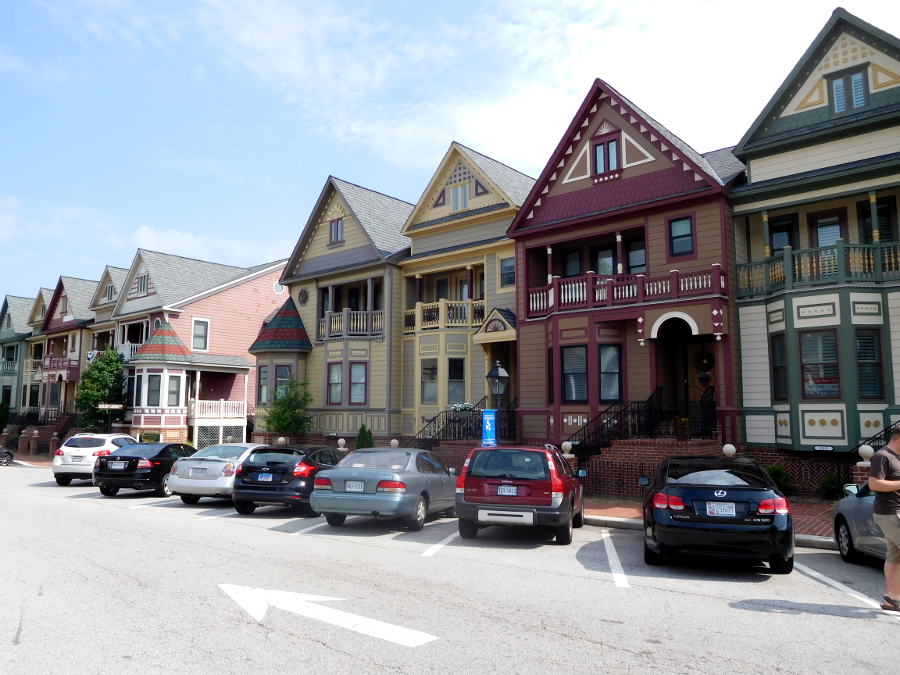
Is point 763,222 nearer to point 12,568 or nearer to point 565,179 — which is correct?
point 565,179

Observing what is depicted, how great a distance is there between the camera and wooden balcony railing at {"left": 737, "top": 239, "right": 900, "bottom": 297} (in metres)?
16.8

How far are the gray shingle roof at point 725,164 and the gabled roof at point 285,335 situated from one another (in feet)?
57.6

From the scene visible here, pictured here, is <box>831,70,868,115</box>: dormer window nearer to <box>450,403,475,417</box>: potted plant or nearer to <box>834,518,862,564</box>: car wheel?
<box>834,518,862,564</box>: car wheel

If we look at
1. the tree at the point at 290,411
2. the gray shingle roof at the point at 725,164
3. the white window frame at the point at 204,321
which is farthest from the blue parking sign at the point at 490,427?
the white window frame at the point at 204,321

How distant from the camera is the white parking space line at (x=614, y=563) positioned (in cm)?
834

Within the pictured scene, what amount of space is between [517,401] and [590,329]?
4920 millimetres

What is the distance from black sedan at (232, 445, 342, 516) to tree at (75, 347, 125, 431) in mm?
25979

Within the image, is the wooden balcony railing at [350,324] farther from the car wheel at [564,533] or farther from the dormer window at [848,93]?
the car wheel at [564,533]

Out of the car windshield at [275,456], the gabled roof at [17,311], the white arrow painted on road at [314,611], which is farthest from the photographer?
the gabled roof at [17,311]

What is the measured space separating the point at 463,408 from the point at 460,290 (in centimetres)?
553

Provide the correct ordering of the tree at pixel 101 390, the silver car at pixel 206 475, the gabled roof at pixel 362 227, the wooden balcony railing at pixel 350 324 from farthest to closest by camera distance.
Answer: the tree at pixel 101 390, the gabled roof at pixel 362 227, the wooden balcony railing at pixel 350 324, the silver car at pixel 206 475

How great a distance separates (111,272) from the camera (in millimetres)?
43656

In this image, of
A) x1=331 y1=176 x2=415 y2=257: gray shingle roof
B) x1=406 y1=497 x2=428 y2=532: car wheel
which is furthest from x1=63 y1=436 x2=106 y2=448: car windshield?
x1=406 y1=497 x2=428 y2=532: car wheel

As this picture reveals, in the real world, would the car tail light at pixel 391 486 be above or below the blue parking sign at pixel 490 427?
below
